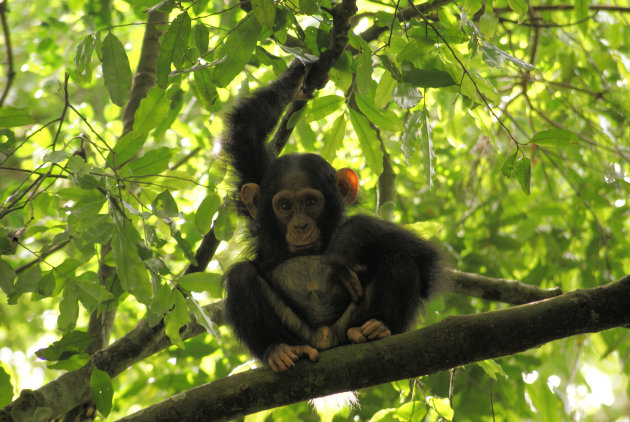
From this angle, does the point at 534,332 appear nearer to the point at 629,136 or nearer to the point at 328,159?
the point at 328,159

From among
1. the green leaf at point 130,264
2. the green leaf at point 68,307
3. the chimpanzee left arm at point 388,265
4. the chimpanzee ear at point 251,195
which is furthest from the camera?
the chimpanzee ear at point 251,195

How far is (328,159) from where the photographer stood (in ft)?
12.6

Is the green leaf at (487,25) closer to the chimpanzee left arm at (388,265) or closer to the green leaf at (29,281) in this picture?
the chimpanzee left arm at (388,265)

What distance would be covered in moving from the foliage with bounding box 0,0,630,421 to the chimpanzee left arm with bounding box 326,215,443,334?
15.8 inches

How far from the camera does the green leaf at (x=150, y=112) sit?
10.2 feet

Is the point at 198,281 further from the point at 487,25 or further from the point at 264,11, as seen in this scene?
the point at 487,25

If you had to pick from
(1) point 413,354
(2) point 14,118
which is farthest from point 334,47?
(2) point 14,118

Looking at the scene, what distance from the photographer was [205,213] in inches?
141

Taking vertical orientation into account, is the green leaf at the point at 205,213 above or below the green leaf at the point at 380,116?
below

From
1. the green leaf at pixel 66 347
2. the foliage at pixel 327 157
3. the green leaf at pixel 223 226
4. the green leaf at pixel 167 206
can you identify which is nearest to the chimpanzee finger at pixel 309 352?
the foliage at pixel 327 157

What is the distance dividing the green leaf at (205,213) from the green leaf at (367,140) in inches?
37.2

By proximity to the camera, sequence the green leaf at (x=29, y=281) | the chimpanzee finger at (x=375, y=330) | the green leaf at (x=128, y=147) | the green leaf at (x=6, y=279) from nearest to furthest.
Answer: the green leaf at (x=6, y=279)
the green leaf at (x=29, y=281)
the chimpanzee finger at (x=375, y=330)
the green leaf at (x=128, y=147)

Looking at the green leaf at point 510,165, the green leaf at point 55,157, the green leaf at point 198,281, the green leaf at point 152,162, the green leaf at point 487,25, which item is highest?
the green leaf at point 487,25

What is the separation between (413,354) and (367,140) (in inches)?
50.6
